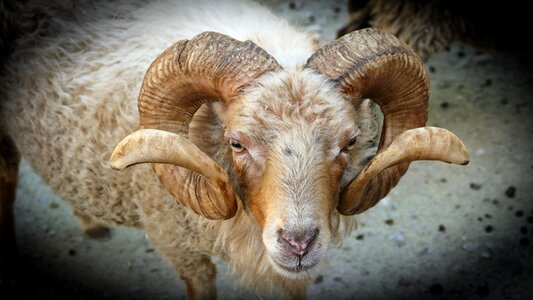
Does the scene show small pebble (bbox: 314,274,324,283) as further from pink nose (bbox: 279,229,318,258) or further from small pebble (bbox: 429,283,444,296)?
pink nose (bbox: 279,229,318,258)

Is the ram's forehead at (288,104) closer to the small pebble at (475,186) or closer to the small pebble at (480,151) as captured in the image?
the small pebble at (475,186)

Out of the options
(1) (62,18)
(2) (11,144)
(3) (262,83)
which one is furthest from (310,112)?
(2) (11,144)

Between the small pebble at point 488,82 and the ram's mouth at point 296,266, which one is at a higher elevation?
the ram's mouth at point 296,266

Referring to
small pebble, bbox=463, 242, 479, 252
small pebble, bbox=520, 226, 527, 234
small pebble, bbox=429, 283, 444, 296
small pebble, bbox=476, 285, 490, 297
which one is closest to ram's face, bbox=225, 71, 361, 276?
small pebble, bbox=429, 283, 444, 296

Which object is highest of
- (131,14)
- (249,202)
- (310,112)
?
(131,14)

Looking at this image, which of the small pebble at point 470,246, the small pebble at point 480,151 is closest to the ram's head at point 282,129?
the small pebble at point 470,246

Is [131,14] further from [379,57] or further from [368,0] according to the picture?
[368,0]

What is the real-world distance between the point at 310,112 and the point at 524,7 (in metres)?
4.53

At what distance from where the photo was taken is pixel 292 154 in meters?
3.31

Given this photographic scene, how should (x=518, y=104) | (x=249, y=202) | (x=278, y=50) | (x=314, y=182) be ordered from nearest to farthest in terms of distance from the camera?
(x=314, y=182) < (x=249, y=202) < (x=278, y=50) < (x=518, y=104)

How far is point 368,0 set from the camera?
7324mm

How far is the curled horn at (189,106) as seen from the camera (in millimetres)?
3324

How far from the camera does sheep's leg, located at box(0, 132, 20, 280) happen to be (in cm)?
530

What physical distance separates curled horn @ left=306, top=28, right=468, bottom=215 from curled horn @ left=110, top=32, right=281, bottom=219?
1.14 ft
